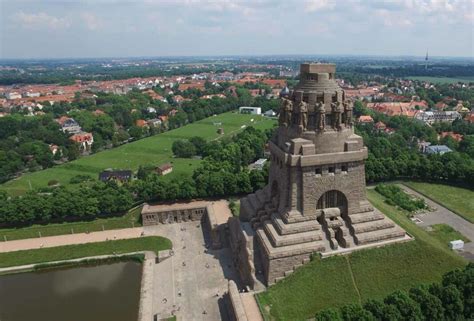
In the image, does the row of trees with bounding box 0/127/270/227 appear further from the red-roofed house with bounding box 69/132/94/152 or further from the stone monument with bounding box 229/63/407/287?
the red-roofed house with bounding box 69/132/94/152

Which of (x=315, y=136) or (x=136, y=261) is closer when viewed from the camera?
(x=315, y=136)

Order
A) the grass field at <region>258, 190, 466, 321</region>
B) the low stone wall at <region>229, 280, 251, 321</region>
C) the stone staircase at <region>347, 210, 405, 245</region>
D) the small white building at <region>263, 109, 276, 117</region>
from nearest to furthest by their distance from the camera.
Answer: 1. the low stone wall at <region>229, 280, 251, 321</region>
2. the grass field at <region>258, 190, 466, 321</region>
3. the stone staircase at <region>347, 210, 405, 245</region>
4. the small white building at <region>263, 109, 276, 117</region>

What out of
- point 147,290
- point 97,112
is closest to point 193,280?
point 147,290

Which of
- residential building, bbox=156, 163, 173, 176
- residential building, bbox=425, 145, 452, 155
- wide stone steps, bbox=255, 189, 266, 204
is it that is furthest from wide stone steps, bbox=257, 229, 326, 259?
residential building, bbox=425, 145, 452, 155

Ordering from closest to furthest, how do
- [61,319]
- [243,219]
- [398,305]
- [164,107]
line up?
[398,305] < [61,319] < [243,219] < [164,107]

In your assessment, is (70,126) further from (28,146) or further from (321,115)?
(321,115)

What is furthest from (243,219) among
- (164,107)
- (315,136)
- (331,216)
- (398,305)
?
(164,107)

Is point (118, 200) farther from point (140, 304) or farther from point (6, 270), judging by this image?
point (140, 304)
